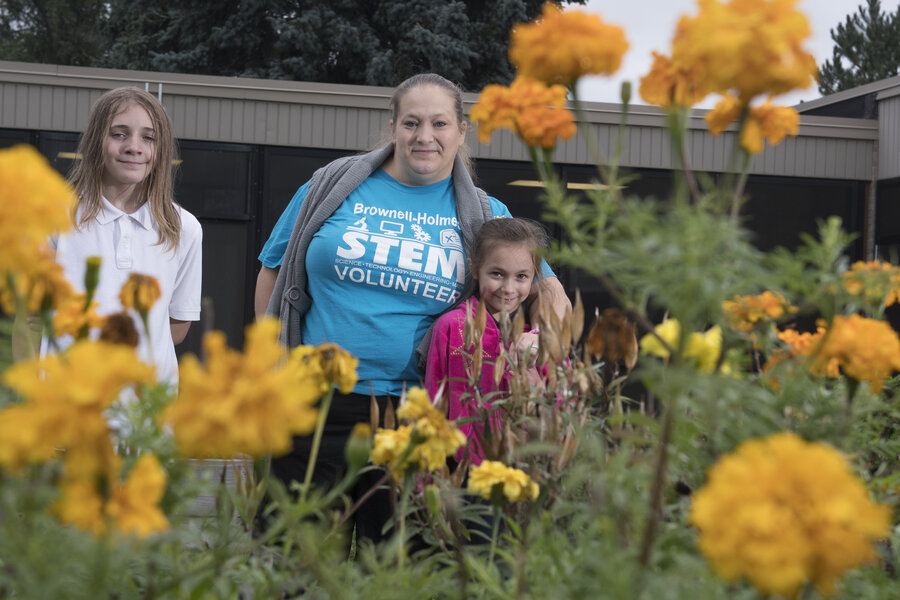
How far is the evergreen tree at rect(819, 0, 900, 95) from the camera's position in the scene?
23.7 metres

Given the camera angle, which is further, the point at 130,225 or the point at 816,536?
the point at 130,225

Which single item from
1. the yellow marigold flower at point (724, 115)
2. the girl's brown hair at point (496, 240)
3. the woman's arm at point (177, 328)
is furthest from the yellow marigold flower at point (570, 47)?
the woman's arm at point (177, 328)

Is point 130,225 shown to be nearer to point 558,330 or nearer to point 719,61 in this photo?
point 558,330

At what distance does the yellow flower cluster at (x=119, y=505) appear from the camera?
712 mm

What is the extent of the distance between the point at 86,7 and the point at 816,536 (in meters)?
25.5

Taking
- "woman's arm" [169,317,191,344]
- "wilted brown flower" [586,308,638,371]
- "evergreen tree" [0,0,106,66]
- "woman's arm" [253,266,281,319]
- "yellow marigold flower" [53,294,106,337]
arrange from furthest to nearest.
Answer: "evergreen tree" [0,0,106,66], "woman's arm" [253,266,281,319], "woman's arm" [169,317,191,344], "wilted brown flower" [586,308,638,371], "yellow marigold flower" [53,294,106,337]

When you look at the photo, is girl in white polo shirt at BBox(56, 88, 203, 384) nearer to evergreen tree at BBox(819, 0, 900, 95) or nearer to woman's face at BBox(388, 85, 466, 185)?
woman's face at BBox(388, 85, 466, 185)

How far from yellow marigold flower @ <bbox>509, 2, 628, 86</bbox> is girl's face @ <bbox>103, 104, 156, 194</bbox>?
1.97 meters

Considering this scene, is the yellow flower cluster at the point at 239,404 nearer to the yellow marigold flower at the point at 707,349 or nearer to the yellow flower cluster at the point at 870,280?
the yellow marigold flower at the point at 707,349

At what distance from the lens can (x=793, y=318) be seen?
1.13m

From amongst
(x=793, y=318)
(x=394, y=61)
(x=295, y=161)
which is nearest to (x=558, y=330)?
(x=793, y=318)

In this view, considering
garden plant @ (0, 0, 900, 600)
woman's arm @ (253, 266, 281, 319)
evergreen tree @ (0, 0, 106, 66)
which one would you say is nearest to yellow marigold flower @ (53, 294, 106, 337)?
garden plant @ (0, 0, 900, 600)

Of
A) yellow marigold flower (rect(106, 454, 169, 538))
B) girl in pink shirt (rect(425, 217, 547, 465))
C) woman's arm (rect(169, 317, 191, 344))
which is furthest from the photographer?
woman's arm (rect(169, 317, 191, 344))

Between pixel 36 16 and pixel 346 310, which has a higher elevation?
pixel 36 16
